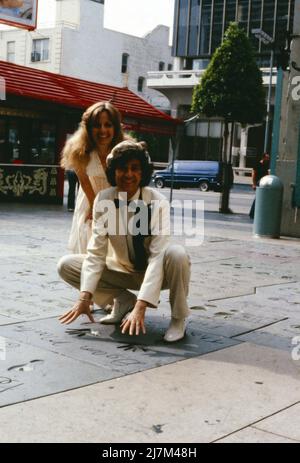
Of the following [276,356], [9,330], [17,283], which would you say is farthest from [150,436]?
[17,283]

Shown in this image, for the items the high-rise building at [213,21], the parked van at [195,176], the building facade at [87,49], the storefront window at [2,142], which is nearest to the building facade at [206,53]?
the high-rise building at [213,21]

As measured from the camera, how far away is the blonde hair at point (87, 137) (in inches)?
202

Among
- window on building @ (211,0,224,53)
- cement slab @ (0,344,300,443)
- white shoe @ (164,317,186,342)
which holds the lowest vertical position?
cement slab @ (0,344,300,443)

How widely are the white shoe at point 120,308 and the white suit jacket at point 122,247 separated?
0.31 m

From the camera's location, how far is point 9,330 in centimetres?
464

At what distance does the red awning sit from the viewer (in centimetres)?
1612

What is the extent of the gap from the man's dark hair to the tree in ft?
42.3

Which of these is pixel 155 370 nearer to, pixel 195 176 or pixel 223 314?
pixel 223 314

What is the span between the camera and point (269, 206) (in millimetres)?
11578

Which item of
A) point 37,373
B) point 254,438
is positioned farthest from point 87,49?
point 254,438

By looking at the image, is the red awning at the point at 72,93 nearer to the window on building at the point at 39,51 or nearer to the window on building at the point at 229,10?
the window on building at the point at 229,10

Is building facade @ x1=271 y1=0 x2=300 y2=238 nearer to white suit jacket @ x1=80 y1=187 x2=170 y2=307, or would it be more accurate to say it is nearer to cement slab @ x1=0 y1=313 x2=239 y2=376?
cement slab @ x1=0 y1=313 x2=239 y2=376

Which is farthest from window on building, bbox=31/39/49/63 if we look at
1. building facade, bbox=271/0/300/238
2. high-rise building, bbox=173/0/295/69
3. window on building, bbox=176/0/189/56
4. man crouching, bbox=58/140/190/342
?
man crouching, bbox=58/140/190/342
